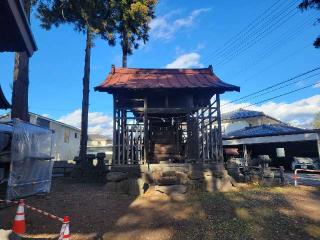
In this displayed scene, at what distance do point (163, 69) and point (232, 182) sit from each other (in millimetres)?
6964

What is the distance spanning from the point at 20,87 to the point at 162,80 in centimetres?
636

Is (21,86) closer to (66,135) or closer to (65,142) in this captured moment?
(65,142)

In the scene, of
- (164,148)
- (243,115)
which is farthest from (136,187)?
(243,115)

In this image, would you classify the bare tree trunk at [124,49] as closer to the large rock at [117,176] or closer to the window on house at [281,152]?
the large rock at [117,176]

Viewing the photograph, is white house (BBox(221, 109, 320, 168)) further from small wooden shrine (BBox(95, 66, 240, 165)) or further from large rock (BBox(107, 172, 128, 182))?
large rock (BBox(107, 172, 128, 182))

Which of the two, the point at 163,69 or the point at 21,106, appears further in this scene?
the point at 163,69

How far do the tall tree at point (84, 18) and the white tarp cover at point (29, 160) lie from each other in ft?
21.8

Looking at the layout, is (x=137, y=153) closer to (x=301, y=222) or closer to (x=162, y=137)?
(x=162, y=137)

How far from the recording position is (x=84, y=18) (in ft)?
54.2

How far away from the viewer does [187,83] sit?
14.6m

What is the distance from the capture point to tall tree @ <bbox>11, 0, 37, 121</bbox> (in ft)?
44.7

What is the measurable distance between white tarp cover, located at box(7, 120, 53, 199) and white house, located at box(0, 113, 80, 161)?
23999 mm

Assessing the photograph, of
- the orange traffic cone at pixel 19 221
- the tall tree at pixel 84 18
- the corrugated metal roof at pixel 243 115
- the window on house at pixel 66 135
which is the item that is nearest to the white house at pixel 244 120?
the corrugated metal roof at pixel 243 115

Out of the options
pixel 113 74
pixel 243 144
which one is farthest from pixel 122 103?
pixel 243 144
